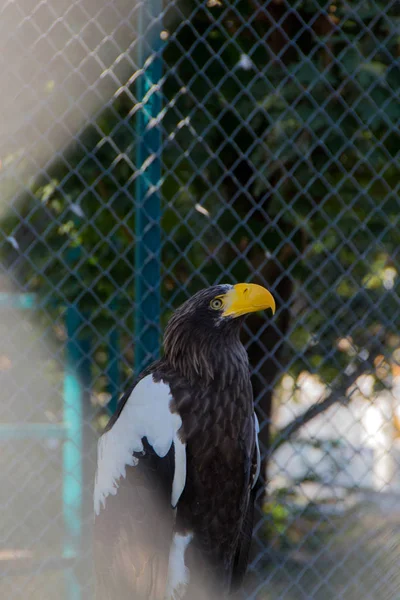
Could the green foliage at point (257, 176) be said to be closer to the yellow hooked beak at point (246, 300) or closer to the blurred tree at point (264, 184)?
the blurred tree at point (264, 184)

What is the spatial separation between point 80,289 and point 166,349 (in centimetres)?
65

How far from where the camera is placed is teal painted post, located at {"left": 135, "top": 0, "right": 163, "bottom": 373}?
2688mm

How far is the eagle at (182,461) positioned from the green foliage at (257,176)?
0.48m

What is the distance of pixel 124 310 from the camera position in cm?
307

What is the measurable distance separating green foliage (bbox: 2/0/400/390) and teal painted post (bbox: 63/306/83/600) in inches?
4.9

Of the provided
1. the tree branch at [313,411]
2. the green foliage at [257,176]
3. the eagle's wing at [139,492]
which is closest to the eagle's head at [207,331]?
the eagle's wing at [139,492]

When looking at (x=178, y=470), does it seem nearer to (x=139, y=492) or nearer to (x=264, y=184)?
(x=139, y=492)

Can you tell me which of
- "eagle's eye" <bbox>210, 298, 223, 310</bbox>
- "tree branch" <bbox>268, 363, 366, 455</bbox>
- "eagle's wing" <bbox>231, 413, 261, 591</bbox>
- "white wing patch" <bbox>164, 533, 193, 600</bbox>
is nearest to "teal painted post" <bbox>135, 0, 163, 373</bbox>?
"eagle's eye" <bbox>210, 298, 223, 310</bbox>

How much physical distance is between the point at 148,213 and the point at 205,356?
0.58 meters

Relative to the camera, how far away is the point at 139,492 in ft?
7.46

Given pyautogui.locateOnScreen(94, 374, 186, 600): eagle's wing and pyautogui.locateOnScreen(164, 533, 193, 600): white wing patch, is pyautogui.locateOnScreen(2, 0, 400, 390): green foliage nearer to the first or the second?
pyautogui.locateOnScreen(94, 374, 186, 600): eagle's wing

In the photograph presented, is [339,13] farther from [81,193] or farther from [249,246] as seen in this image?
[81,193]

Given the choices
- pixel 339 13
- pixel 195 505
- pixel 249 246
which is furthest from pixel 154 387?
pixel 339 13

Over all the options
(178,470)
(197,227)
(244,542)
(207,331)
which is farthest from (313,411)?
(178,470)
